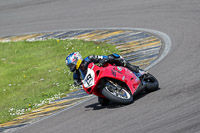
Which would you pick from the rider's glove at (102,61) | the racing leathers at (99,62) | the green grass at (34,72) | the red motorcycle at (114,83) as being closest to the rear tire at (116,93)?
the red motorcycle at (114,83)

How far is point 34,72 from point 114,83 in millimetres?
5913

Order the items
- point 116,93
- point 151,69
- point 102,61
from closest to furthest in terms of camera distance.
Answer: point 116,93 < point 102,61 < point 151,69

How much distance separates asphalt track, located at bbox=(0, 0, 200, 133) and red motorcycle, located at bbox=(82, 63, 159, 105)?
9.0 inches

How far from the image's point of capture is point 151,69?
11.4 m

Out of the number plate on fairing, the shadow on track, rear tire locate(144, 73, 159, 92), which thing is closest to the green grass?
the shadow on track

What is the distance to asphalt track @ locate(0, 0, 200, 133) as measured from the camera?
7.69 metres

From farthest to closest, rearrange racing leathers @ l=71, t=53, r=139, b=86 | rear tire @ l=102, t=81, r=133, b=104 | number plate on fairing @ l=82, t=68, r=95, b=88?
1. racing leathers @ l=71, t=53, r=139, b=86
2. number plate on fairing @ l=82, t=68, r=95, b=88
3. rear tire @ l=102, t=81, r=133, b=104

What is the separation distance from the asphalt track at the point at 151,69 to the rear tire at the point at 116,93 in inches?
6.5

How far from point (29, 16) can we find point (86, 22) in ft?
12.8

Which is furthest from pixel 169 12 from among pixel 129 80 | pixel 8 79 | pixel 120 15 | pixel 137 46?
pixel 129 80

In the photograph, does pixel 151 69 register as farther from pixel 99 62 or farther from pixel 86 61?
pixel 86 61

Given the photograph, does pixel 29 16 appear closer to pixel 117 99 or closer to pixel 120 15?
pixel 120 15

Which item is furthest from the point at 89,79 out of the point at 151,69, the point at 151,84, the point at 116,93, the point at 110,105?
the point at 151,69

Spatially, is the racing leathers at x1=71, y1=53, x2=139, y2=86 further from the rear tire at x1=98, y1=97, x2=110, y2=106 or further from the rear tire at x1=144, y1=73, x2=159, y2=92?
the rear tire at x1=98, y1=97, x2=110, y2=106
